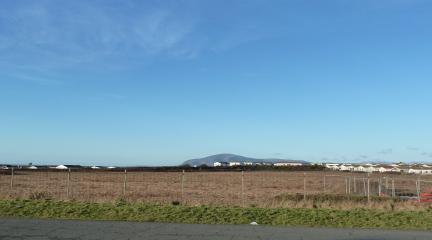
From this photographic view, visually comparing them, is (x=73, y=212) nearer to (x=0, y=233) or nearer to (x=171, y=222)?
(x=171, y=222)

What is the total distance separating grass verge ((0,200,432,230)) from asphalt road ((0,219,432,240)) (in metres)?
1.23

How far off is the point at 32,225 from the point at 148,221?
3.30 meters

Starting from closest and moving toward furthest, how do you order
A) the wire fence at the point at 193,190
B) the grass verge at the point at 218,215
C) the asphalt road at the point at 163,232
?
the asphalt road at the point at 163,232 < the grass verge at the point at 218,215 < the wire fence at the point at 193,190

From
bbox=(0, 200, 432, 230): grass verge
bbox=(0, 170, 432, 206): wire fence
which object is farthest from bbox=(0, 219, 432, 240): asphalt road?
bbox=(0, 170, 432, 206): wire fence

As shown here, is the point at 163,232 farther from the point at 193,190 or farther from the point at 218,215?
the point at 193,190

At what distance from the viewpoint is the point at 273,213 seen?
19031mm

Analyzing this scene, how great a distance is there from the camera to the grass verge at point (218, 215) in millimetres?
17016

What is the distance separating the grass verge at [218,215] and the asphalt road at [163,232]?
123cm

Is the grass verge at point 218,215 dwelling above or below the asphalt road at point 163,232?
above

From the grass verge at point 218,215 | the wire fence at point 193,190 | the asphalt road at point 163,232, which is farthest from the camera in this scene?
the wire fence at point 193,190

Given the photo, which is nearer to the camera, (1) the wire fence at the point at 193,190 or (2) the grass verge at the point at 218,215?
(2) the grass verge at the point at 218,215

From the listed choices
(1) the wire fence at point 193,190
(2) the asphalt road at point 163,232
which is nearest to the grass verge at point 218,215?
(2) the asphalt road at point 163,232

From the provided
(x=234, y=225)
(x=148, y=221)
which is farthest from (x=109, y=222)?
(x=234, y=225)

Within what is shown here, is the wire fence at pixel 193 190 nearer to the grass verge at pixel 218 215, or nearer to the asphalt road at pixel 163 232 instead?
the grass verge at pixel 218 215
